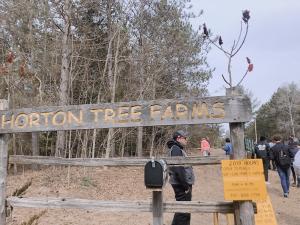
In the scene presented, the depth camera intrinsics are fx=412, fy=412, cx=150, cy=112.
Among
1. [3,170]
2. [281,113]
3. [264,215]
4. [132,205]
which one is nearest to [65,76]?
[3,170]

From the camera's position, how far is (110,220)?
8758 mm

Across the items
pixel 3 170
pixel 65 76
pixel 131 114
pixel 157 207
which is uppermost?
pixel 65 76

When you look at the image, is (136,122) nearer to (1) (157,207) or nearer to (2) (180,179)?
(1) (157,207)

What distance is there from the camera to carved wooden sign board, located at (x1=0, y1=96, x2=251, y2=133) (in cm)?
487

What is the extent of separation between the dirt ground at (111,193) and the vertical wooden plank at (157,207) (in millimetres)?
2416

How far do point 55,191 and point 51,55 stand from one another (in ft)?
26.1

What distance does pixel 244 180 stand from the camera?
4.65 meters

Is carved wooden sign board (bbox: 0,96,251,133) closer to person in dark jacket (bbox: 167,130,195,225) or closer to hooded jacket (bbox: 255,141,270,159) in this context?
person in dark jacket (bbox: 167,130,195,225)

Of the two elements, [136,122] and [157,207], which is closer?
[157,207]

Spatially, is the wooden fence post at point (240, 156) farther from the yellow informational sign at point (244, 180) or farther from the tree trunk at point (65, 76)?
the tree trunk at point (65, 76)

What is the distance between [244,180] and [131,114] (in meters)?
1.61

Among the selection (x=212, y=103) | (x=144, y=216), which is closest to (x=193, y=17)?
(x=144, y=216)

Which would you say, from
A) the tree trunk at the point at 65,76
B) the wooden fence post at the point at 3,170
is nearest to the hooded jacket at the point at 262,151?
the tree trunk at the point at 65,76

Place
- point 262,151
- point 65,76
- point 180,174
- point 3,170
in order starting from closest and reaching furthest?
point 3,170
point 180,174
point 262,151
point 65,76
